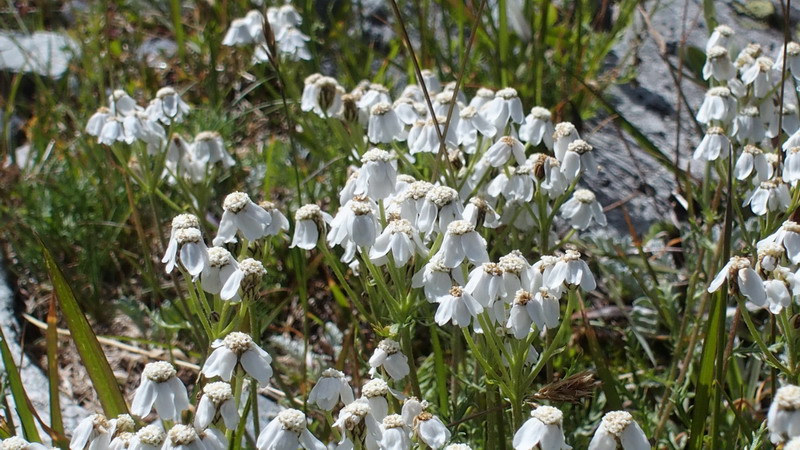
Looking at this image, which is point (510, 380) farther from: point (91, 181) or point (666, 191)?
point (91, 181)

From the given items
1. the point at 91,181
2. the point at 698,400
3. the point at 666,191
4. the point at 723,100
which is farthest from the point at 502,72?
the point at 698,400

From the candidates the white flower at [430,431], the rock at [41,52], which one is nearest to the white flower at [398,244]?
the white flower at [430,431]

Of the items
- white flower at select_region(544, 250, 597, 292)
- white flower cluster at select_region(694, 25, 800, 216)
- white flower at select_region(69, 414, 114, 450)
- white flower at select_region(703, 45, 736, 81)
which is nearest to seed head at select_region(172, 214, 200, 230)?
white flower at select_region(69, 414, 114, 450)

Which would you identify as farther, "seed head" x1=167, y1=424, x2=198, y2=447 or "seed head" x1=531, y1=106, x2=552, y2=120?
"seed head" x1=531, y1=106, x2=552, y2=120

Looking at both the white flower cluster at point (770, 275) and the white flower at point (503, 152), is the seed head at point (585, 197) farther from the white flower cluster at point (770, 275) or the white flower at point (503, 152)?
the white flower cluster at point (770, 275)

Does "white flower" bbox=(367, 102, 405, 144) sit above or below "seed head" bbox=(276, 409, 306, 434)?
above

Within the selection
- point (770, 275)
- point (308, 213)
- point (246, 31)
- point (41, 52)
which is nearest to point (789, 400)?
point (770, 275)

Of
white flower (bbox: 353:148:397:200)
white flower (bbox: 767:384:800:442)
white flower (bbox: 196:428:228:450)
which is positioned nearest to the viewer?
white flower (bbox: 767:384:800:442)

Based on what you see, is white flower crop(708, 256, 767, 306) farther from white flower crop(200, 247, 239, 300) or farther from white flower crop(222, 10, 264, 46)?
white flower crop(222, 10, 264, 46)
